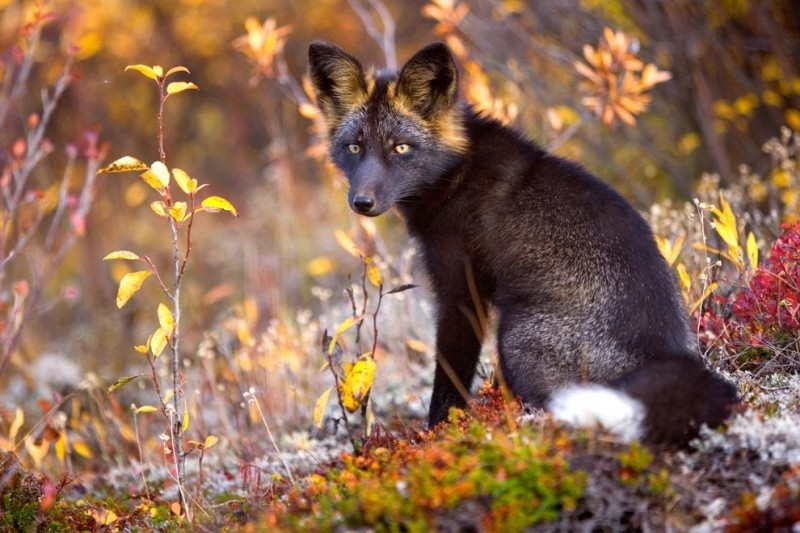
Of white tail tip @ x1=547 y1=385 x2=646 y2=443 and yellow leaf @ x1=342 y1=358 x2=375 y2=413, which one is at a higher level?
white tail tip @ x1=547 y1=385 x2=646 y2=443

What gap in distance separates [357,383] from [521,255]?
1059 millimetres

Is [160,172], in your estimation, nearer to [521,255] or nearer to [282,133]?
[521,255]

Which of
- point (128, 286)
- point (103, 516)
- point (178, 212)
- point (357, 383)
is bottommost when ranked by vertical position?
point (103, 516)

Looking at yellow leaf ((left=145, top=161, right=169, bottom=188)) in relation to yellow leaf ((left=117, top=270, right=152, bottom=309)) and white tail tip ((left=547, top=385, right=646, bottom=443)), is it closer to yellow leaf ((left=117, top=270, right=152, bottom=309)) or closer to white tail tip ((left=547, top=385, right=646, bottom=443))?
yellow leaf ((left=117, top=270, right=152, bottom=309))

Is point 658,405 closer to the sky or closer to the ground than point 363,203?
closer to the ground

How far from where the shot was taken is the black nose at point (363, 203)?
4469 millimetres

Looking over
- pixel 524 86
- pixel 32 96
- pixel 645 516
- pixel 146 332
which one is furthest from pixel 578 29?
pixel 32 96

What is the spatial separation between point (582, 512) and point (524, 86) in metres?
6.25

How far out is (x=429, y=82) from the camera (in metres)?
4.78

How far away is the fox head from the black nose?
0.02 meters

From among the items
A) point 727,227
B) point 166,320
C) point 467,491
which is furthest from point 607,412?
point 166,320

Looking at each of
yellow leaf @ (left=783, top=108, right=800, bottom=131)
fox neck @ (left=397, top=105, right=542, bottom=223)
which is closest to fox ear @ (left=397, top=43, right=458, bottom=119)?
fox neck @ (left=397, top=105, right=542, bottom=223)

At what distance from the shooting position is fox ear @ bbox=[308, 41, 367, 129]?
486cm

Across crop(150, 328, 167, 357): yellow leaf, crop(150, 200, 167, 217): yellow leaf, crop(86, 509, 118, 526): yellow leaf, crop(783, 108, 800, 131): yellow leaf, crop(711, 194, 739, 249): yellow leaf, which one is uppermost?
crop(783, 108, 800, 131): yellow leaf
